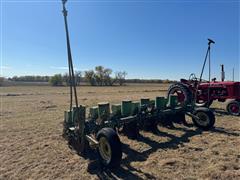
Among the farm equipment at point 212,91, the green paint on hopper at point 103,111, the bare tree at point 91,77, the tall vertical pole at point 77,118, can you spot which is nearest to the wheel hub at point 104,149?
the tall vertical pole at point 77,118

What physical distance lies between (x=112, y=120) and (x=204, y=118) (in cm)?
320

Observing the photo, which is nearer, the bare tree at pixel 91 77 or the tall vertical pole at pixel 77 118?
the tall vertical pole at pixel 77 118

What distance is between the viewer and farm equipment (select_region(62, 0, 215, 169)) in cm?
397

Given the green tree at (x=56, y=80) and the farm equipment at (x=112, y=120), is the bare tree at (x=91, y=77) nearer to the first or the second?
the green tree at (x=56, y=80)

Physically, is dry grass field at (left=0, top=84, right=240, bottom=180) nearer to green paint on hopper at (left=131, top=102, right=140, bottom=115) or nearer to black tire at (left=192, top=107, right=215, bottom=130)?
black tire at (left=192, top=107, right=215, bottom=130)

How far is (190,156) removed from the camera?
14.7ft

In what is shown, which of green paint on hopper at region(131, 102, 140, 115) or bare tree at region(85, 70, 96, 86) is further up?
bare tree at region(85, 70, 96, 86)

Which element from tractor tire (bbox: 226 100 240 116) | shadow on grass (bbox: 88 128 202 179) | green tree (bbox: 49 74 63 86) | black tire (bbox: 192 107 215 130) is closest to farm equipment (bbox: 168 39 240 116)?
tractor tire (bbox: 226 100 240 116)

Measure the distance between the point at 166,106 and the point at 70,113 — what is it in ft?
10.3

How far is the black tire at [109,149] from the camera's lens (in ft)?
12.4

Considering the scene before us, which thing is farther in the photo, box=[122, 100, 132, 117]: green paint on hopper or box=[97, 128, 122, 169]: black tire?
box=[122, 100, 132, 117]: green paint on hopper

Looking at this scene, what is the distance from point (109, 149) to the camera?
12.6 ft

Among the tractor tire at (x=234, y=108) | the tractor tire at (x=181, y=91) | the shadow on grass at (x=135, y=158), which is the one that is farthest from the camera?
the tractor tire at (x=181, y=91)

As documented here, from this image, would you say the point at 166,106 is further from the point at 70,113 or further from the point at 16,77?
the point at 16,77
